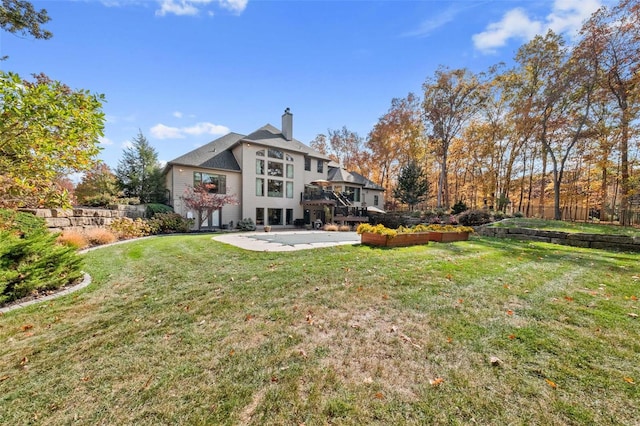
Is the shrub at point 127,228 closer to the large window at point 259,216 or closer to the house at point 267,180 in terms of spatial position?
the house at point 267,180

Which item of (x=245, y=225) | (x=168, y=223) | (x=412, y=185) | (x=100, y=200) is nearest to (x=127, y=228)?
(x=168, y=223)

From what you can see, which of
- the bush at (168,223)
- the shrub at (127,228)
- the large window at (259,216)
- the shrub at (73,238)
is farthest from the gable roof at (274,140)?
the shrub at (73,238)

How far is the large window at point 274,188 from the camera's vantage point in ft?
65.9

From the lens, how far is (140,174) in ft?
61.2

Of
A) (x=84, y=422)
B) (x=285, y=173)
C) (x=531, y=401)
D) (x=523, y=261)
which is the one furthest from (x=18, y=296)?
(x=285, y=173)

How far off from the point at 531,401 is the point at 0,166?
6.71 metres

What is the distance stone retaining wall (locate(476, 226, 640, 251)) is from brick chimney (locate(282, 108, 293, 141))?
1641 cm

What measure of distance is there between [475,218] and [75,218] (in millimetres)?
19179

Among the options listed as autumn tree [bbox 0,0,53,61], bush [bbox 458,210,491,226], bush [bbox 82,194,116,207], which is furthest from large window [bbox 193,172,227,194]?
bush [bbox 458,210,491,226]

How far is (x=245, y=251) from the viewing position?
7.12 meters

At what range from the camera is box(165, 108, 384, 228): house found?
Result: 17734 mm

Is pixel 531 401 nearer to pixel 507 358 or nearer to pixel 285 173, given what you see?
pixel 507 358

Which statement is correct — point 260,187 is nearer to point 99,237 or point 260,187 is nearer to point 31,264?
point 99,237

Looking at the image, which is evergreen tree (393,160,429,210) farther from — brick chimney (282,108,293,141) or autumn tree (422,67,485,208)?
brick chimney (282,108,293,141)
